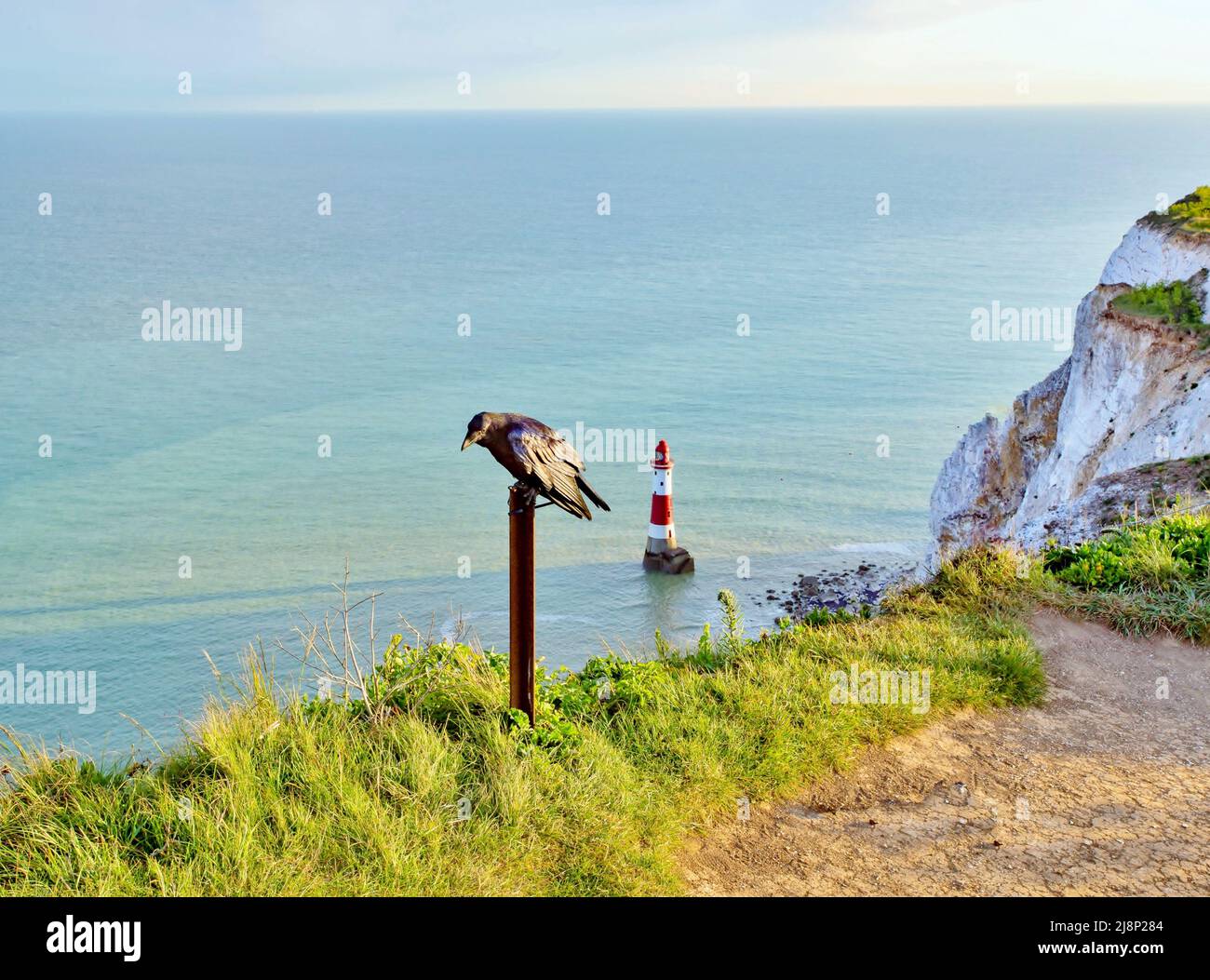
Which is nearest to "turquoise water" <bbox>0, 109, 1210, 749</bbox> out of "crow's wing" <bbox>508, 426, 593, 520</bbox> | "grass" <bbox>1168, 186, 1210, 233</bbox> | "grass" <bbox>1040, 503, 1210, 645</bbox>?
"crow's wing" <bbox>508, 426, 593, 520</bbox>

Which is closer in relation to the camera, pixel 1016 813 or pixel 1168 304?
pixel 1016 813

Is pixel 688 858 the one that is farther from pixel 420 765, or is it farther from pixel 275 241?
pixel 275 241

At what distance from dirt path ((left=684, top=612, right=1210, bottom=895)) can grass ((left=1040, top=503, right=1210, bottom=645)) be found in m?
0.73

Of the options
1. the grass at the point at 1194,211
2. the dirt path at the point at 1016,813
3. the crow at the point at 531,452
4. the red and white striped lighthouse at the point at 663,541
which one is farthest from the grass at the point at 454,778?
the red and white striped lighthouse at the point at 663,541

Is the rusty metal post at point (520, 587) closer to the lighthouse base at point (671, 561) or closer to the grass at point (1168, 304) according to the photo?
the grass at point (1168, 304)

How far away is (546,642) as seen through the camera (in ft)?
59.0

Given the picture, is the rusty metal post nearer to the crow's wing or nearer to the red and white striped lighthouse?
the crow's wing

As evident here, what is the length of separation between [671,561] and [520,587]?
1511 cm

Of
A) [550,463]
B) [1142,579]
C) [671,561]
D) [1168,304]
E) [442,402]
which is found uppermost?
[1168,304]

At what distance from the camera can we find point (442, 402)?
35594 mm

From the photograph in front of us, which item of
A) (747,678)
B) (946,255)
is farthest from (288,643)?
(946,255)

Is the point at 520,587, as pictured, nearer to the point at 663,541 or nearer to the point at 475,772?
the point at 475,772

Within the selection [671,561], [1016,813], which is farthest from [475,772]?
[671,561]
